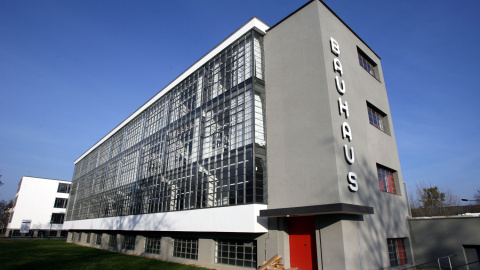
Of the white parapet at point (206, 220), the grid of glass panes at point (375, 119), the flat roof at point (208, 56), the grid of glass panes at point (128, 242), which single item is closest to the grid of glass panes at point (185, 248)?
the white parapet at point (206, 220)

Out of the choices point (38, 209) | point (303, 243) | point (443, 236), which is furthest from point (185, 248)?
point (38, 209)

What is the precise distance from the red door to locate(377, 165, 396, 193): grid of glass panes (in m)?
6.12

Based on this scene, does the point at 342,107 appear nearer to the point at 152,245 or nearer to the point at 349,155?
the point at 349,155

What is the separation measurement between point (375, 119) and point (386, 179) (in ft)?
14.0

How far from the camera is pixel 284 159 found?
15344 millimetres

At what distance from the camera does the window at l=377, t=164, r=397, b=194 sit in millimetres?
17641

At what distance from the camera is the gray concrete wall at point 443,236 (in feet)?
49.3

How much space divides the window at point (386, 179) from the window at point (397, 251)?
10.0 ft

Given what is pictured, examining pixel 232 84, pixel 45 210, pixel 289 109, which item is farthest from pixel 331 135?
pixel 45 210

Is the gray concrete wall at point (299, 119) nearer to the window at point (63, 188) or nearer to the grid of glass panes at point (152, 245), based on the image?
the grid of glass panes at point (152, 245)

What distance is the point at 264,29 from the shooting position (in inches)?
765

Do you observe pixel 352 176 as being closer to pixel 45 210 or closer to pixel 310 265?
pixel 310 265

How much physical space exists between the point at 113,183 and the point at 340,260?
30231 mm

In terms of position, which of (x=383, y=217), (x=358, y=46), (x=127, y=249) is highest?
(x=358, y=46)
